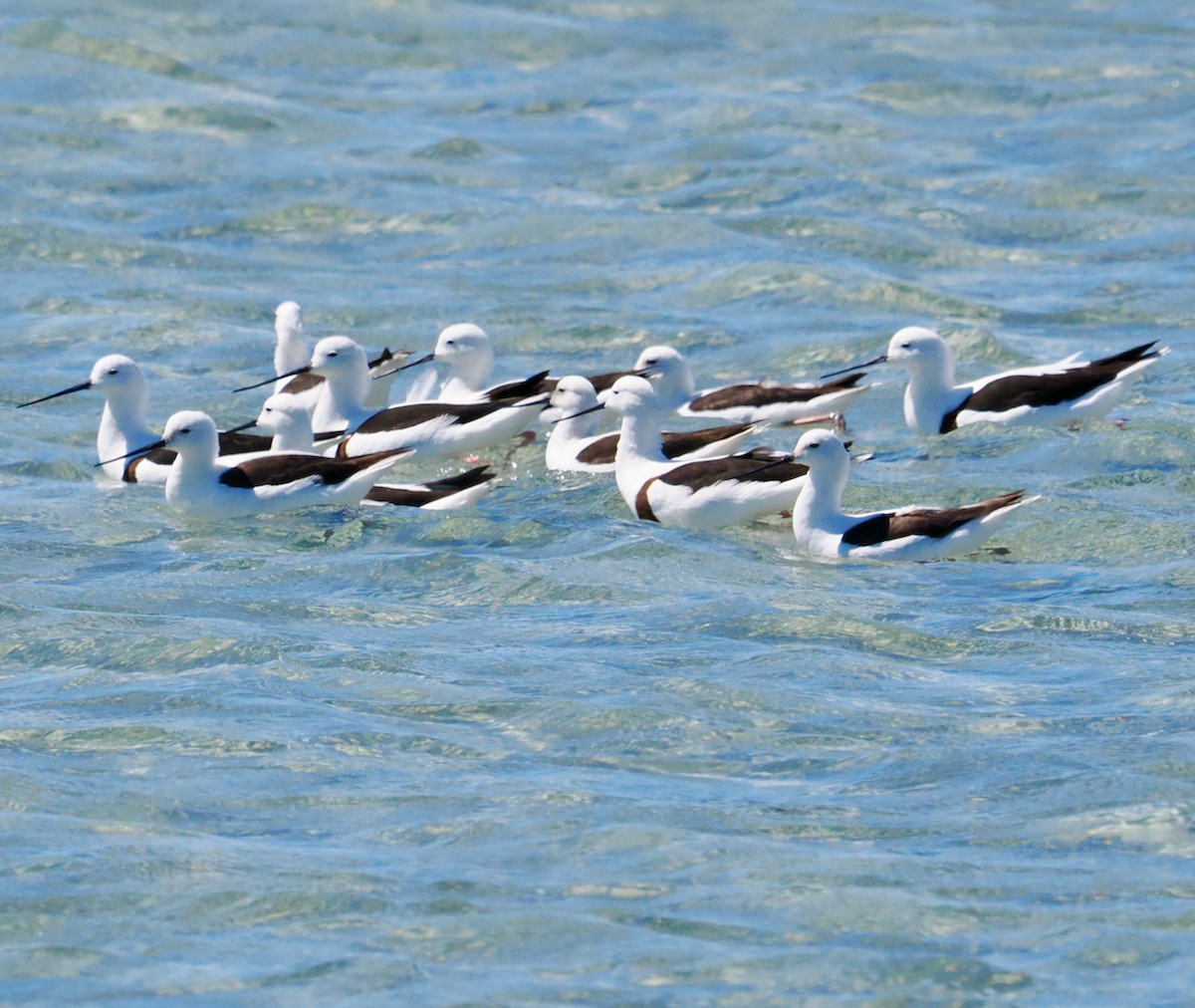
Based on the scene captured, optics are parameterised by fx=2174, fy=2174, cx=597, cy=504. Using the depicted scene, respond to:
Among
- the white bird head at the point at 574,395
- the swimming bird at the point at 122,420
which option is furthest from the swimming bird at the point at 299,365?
the white bird head at the point at 574,395

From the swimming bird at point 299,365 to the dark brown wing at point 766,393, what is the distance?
87.8 inches

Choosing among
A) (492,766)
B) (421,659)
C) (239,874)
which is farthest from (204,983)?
(421,659)

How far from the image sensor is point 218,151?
68.0 ft

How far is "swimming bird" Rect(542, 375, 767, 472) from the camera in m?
12.5

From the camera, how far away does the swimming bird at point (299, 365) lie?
14719 mm

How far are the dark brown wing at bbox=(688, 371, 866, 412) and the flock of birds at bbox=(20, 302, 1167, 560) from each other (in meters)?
0.01

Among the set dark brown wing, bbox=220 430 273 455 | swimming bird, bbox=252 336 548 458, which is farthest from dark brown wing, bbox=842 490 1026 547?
dark brown wing, bbox=220 430 273 455

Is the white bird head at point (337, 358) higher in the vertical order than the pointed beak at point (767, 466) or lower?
higher

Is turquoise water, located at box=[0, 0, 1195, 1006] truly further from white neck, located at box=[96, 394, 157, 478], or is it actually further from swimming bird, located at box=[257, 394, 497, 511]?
white neck, located at box=[96, 394, 157, 478]

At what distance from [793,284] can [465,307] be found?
259cm

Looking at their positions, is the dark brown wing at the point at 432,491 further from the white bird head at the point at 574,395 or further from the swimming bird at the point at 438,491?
the white bird head at the point at 574,395

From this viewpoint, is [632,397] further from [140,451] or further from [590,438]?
A: [140,451]

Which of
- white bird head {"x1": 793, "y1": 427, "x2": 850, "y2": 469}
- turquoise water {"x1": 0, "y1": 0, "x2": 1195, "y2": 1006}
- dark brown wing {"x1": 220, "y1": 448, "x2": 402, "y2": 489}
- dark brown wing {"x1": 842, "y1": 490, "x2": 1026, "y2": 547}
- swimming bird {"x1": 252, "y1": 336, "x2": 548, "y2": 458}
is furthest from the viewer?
swimming bird {"x1": 252, "y1": 336, "x2": 548, "y2": 458}

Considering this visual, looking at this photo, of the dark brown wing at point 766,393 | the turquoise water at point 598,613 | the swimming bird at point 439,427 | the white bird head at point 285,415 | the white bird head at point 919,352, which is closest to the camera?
the turquoise water at point 598,613
